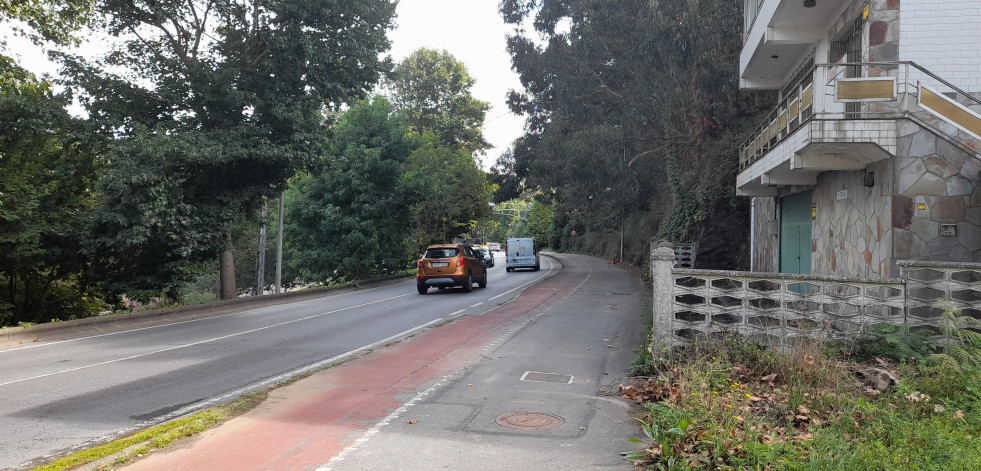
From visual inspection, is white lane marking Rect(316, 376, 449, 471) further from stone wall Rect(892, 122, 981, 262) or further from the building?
stone wall Rect(892, 122, 981, 262)

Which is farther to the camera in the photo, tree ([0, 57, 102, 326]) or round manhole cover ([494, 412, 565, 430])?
tree ([0, 57, 102, 326])

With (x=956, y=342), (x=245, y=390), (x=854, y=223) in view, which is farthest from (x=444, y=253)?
(x=956, y=342)

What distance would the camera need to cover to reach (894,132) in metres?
9.70

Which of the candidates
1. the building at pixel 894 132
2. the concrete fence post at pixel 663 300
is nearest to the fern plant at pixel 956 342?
the building at pixel 894 132

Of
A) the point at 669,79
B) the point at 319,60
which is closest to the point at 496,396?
the point at 319,60

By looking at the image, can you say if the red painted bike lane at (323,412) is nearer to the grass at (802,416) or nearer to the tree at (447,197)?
the grass at (802,416)

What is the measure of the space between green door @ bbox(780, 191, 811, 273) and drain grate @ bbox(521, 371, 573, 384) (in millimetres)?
10015

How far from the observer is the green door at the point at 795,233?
15.4m

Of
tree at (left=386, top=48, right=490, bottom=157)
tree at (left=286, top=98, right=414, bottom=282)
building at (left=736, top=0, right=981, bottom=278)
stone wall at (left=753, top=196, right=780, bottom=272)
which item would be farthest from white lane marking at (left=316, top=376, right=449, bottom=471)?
tree at (left=386, top=48, right=490, bottom=157)

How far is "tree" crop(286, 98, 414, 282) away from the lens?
30.0 meters

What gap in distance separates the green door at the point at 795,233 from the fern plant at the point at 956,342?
8.11 metres

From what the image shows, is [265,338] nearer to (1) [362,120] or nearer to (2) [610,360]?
(2) [610,360]

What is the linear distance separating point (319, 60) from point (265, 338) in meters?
11.4

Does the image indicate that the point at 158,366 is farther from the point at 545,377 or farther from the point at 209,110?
the point at 209,110
